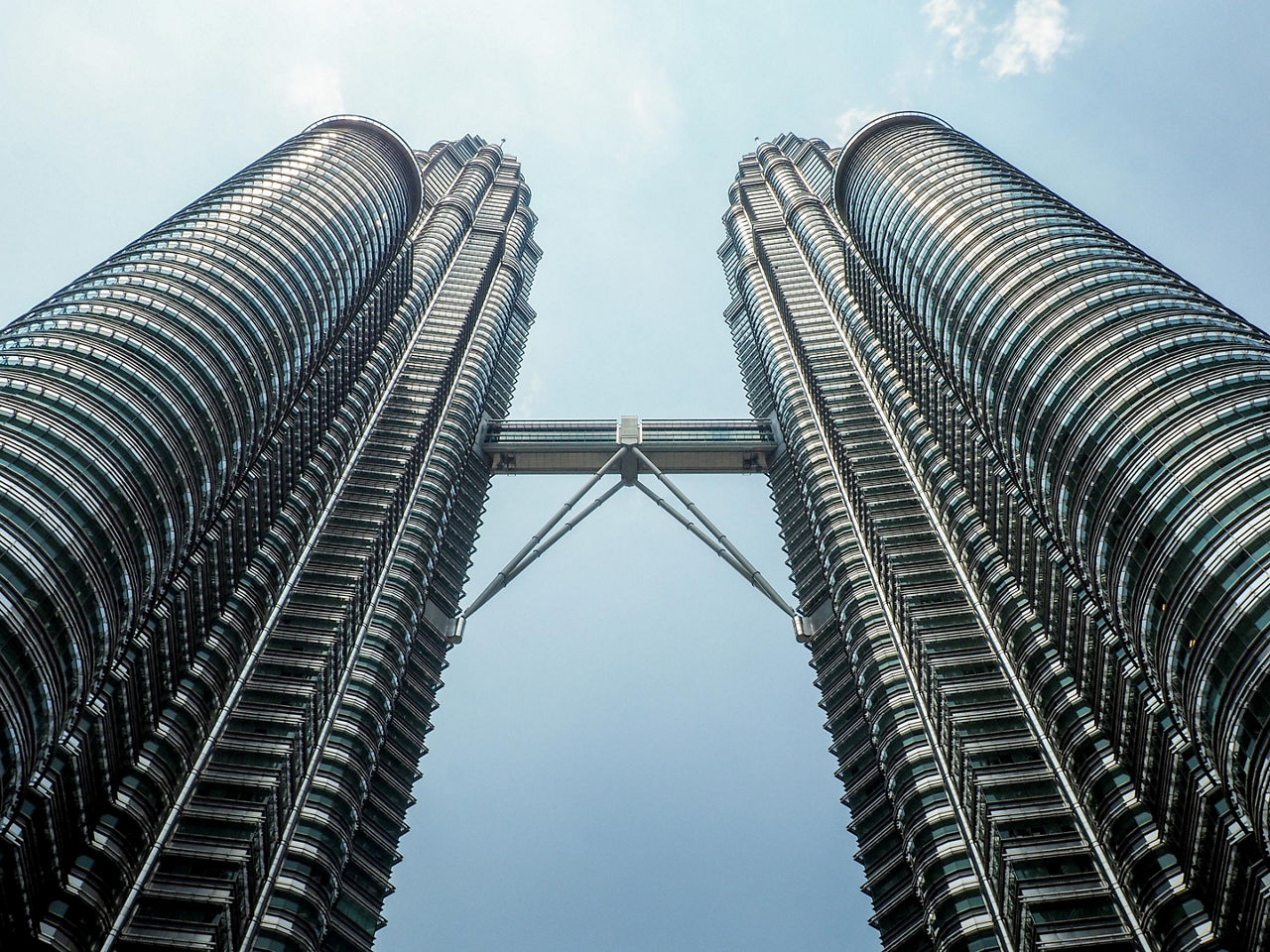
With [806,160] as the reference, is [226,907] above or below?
below

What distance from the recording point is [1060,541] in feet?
193

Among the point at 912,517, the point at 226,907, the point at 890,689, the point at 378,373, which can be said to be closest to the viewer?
the point at 226,907

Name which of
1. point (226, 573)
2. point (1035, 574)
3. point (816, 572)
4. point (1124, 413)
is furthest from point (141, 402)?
point (816, 572)

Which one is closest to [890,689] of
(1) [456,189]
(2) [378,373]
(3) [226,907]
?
(3) [226,907]

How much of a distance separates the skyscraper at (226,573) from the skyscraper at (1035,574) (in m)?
34.2

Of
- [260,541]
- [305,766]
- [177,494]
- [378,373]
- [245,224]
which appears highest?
[378,373]

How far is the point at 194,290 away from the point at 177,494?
15848 millimetres

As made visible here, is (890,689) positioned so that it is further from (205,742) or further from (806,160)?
(806,160)

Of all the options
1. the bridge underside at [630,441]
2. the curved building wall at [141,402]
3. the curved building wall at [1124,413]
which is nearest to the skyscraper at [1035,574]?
the curved building wall at [1124,413]

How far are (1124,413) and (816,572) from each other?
4623 centimetres

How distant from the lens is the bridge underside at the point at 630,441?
116 metres

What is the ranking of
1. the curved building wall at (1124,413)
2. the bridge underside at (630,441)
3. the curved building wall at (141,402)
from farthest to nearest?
the bridge underside at (630,441) < the curved building wall at (141,402) < the curved building wall at (1124,413)

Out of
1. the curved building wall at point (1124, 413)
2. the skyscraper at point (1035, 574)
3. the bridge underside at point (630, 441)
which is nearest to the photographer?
the curved building wall at point (1124, 413)

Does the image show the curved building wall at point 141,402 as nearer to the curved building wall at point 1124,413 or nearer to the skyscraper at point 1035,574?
the skyscraper at point 1035,574
